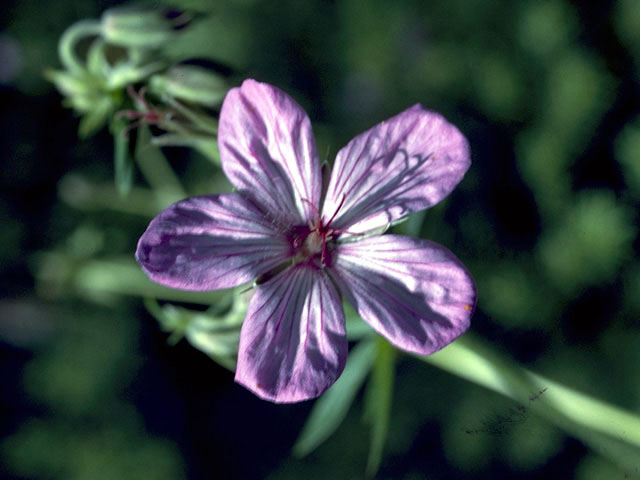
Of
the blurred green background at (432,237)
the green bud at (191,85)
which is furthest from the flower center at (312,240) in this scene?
the blurred green background at (432,237)

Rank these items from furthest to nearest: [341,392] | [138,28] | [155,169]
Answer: [155,169] < [341,392] < [138,28]

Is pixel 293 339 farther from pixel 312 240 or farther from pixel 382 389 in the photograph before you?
pixel 382 389

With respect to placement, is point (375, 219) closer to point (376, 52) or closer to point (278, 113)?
point (278, 113)

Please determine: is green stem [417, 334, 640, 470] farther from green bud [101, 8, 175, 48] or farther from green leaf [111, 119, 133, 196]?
green bud [101, 8, 175, 48]

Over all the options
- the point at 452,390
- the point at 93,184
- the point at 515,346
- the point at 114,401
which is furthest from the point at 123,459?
the point at 515,346

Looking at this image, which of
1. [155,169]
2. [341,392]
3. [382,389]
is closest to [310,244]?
[382,389]

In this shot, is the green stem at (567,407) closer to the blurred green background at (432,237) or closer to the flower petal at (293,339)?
the flower petal at (293,339)
